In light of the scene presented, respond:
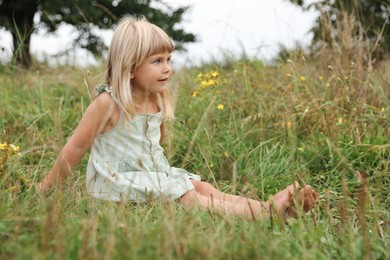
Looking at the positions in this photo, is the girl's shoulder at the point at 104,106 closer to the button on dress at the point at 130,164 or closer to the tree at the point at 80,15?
the button on dress at the point at 130,164

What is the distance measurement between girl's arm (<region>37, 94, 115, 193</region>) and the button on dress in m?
0.09

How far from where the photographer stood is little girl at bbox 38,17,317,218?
2.88m

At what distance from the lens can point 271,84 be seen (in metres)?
4.52

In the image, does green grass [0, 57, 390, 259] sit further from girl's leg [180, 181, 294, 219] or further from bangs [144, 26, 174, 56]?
bangs [144, 26, 174, 56]

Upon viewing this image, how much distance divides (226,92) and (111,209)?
2.41 metres

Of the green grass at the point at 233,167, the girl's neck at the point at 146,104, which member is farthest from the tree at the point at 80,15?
the girl's neck at the point at 146,104

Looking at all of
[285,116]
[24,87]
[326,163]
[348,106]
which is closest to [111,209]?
[326,163]

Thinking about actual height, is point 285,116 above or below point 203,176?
above

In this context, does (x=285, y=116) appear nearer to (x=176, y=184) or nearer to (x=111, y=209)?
(x=176, y=184)

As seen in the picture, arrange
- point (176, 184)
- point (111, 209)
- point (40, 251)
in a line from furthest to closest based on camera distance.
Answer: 1. point (176, 184)
2. point (111, 209)
3. point (40, 251)

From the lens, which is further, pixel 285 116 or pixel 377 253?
pixel 285 116

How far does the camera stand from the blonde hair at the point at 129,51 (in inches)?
116

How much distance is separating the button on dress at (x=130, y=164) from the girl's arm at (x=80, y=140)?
0.31 ft

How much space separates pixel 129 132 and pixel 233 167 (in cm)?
105
